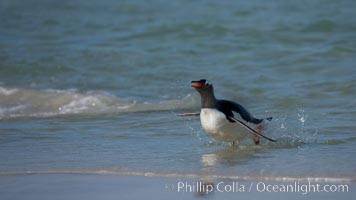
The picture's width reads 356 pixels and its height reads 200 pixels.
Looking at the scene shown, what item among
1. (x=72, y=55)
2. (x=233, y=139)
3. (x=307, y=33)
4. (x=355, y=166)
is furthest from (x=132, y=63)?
(x=355, y=166)

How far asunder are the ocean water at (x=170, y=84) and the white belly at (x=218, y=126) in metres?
0.17

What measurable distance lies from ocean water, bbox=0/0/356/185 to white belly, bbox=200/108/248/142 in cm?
17

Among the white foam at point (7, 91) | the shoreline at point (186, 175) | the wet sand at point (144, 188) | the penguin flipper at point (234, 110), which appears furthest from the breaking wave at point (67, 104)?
the wet sand at point (144, 188)

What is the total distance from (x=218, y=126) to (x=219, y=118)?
0.24 ft

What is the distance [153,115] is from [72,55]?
5.01 m

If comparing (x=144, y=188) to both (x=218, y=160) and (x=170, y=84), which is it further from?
(x=170, y=84)

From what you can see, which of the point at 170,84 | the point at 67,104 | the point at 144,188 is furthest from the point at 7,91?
the point at 144,188

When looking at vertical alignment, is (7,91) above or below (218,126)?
above

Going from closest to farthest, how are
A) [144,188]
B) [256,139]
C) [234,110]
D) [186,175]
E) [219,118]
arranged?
[144,188] → [186,175] → [219,118] → [234,110] → [256,139]

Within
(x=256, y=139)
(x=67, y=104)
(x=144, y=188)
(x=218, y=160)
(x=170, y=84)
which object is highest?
(x=170, y=84)

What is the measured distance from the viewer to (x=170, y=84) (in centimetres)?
1229

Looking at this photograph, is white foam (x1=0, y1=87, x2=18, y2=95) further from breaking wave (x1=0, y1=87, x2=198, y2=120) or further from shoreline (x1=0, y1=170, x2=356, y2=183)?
shoreline (x1=0, y1=170, x2=356, y2=183)

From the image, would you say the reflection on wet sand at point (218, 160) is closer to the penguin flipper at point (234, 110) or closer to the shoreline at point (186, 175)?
the shoreline at point (186, 175)

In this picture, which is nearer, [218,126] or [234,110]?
[218,126]
